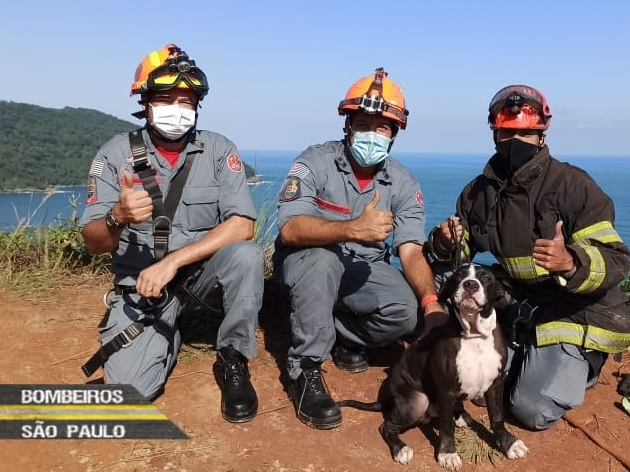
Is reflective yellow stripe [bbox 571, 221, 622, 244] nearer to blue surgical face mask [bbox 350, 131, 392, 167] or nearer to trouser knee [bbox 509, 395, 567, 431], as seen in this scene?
trouser knee [bbox 509, 395, 567, 431]

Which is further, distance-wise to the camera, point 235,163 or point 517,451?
point 235,163

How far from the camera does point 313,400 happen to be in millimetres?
3635

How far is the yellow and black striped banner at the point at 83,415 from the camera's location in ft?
10.6

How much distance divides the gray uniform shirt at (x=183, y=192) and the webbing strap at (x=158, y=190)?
0.16ft

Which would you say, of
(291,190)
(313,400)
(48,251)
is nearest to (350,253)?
(291,190)

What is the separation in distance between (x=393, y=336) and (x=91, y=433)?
2201 millimetres

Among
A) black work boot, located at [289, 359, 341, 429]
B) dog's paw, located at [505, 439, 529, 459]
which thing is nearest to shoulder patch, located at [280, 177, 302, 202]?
black work boot, located at [289, 359, 341, 429]

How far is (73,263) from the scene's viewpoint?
20.1 feet

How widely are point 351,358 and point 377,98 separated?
1980mm

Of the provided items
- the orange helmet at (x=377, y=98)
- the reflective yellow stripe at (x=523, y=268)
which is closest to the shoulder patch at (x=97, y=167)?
the orange helmet at (x=377, y=98)

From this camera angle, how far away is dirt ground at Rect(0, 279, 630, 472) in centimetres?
314

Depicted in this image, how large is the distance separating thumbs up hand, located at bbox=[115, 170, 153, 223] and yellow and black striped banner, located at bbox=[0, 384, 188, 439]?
3.40 feet

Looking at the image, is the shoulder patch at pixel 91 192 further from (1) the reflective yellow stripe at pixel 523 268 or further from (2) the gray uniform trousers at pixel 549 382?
(2) the gray uniform trousers at pixel 549 382

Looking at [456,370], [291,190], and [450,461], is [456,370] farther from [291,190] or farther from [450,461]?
[291,190]
